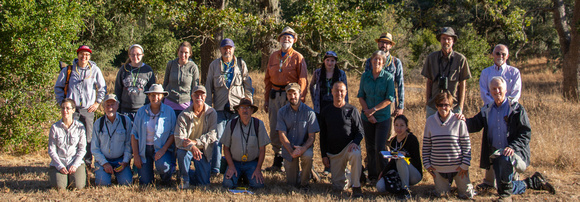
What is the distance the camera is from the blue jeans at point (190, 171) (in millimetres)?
5648

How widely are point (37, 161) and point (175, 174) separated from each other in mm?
2588

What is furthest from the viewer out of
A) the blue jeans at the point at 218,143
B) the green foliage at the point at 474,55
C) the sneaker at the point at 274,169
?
the green foliage at the point at 474,55

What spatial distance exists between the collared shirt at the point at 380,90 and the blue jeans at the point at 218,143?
189 centimetres

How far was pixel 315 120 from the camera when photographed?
5.68 meters

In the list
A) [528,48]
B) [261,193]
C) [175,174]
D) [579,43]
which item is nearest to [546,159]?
[261,193]

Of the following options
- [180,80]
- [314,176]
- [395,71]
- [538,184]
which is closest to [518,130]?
[538,184]

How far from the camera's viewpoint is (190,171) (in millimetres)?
5906

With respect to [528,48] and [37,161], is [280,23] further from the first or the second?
[528,48]

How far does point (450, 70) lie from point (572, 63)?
9679 millimetres

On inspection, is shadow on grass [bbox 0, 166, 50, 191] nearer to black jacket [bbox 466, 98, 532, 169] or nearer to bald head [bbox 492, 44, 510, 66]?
black jacket [bbox 466, 98, 532, 169]

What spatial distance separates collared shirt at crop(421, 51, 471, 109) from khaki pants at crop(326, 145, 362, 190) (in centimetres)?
138

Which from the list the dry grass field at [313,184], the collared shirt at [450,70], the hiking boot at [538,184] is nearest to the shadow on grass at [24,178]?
the dry grass field at [313,184]

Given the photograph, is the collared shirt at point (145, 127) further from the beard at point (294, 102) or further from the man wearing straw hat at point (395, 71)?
the man wearing straw hat at point (395, 71)

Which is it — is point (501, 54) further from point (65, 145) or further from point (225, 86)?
point (65, 145)
